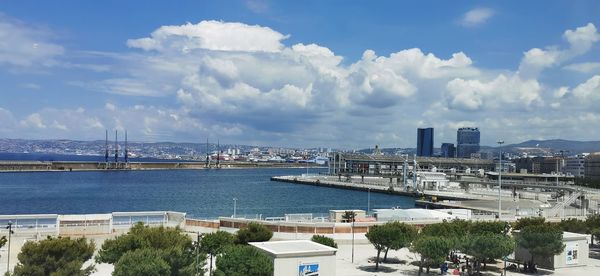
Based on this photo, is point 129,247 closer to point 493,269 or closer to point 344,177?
point 493,269

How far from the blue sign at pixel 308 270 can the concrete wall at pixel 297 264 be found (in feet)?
0.33

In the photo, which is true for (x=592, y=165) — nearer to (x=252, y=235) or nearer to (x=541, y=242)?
(x=541, y=242)

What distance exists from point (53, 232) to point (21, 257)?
1332cm

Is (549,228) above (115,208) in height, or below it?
above

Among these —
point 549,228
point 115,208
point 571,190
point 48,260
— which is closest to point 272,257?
point 48,260

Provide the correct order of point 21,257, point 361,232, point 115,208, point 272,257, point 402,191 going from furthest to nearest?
point 402,191 < point 115,208 < point 361,232 < point 272,257 < point 21,257

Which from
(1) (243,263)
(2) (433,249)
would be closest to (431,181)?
(2) (433,249)

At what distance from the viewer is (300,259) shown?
60.3ft

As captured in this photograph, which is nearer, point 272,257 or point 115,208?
point 272,257

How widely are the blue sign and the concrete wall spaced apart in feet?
0.33

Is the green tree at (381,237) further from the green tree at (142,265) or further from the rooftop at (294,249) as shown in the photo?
the green tree at (142,265)

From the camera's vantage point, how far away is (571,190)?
256ft

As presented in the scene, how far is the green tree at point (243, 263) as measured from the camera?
1706cm

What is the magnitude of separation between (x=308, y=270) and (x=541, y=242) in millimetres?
12533
